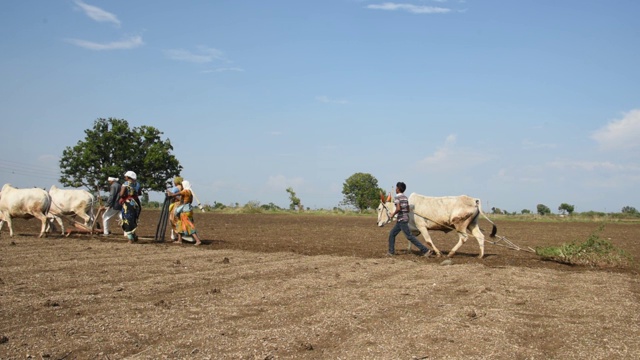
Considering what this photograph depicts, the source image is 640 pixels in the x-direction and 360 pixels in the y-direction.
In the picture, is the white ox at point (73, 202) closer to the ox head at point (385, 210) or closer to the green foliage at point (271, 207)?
the ox head at point (385, 210)

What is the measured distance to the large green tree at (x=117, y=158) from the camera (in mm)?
49812

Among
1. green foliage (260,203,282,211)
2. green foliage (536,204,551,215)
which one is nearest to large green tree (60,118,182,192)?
green foliage (260,203,282,211)

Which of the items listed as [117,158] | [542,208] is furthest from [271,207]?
[542,208]

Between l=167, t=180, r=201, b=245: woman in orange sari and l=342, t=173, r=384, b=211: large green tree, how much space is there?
208 ft

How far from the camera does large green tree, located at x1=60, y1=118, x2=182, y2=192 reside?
163ft

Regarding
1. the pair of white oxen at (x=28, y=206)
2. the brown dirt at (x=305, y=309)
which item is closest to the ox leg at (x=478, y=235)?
the brown dirt at (x=305, y=309)

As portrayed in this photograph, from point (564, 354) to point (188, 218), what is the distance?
39.6ft

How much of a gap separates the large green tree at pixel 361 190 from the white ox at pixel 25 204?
6299 cm

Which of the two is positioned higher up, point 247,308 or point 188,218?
point 188,218

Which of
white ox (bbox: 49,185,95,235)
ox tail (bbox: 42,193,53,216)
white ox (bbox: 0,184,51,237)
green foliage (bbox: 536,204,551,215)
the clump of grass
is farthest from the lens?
green foliage (bbox: 536,204,551,215)

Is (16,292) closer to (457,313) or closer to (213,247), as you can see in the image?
(457,313)

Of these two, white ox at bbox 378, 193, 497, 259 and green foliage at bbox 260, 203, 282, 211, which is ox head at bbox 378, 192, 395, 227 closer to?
white ox at bbox 378, 193, 497, 259

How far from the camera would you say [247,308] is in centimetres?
754

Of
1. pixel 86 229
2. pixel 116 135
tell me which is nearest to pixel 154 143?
pixel 116 135
